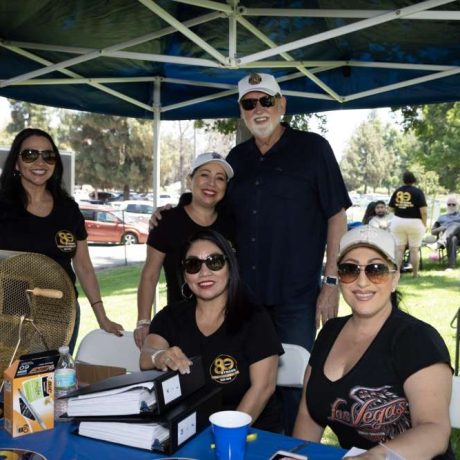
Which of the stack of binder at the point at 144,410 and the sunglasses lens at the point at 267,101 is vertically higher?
the sunglasses lens at the point at 267,101

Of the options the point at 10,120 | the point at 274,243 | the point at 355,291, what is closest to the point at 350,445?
the point at 355,291

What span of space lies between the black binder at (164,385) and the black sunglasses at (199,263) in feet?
1.54

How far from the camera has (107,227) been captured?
1558 centimetres

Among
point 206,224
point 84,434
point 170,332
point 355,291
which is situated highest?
point 206,224

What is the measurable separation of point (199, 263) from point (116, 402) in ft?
2.23

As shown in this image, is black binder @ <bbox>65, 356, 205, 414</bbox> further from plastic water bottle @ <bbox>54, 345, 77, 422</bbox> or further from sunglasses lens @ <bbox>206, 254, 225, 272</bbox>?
sunglasses lens @ <bbox>206, 254, 225, 272</bbox>

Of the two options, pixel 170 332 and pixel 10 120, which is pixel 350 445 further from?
pixel 10 120

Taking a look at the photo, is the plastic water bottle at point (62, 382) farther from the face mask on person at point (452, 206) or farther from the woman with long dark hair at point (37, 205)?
the face mask on person at point (452, 206)

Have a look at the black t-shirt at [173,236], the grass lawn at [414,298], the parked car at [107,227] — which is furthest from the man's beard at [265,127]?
the parked car at [107,227]

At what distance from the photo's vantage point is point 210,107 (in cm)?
481

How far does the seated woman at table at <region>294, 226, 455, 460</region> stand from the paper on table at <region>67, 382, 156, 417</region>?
0.60 metres

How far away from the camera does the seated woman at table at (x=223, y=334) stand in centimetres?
196

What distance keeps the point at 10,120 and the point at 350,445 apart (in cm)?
3702

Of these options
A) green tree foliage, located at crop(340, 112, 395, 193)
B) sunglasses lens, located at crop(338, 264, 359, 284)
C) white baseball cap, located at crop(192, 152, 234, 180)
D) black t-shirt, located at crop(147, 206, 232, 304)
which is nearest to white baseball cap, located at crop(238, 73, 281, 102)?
white baseball cap, located at crop(192, 152, 234, 180)
